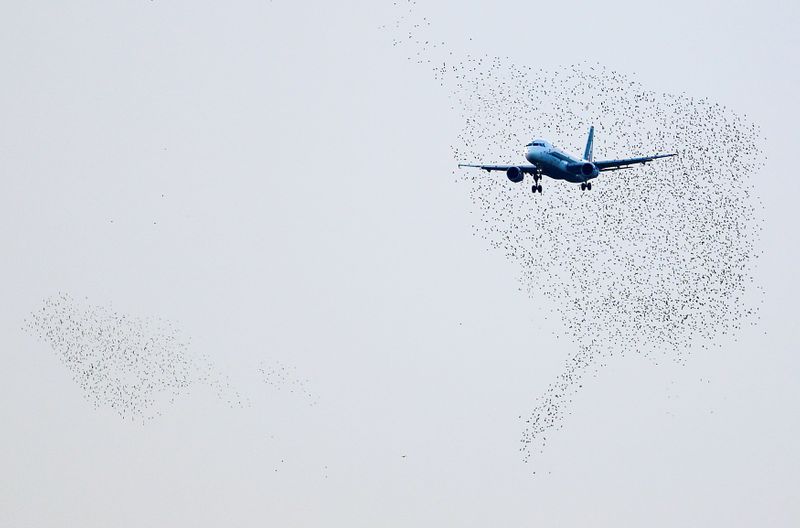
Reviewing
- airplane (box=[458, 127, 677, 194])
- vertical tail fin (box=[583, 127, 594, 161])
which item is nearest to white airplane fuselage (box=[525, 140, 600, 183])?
airplane (box=[458, 127, 677, 194])

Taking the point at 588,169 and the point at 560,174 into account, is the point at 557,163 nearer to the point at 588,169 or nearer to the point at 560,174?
the point at 560,174

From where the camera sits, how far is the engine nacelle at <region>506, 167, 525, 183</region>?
130m

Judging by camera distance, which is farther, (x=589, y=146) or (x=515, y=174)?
A: (x=589, y=146)

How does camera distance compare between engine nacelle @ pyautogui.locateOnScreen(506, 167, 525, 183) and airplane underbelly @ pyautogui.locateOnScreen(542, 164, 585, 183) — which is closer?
airplane underbelly @ pyautogui.locateOnScreen(542, 164, 585, 183)

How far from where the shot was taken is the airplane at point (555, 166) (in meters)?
129

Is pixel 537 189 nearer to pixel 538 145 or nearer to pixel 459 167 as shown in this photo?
pixel 538 145

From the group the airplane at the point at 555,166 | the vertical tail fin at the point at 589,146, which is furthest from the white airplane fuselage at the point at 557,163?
the vertical tail fin at the point at 589,146

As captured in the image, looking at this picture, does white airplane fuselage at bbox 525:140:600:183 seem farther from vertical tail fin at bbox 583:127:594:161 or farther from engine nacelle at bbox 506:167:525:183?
vertical tail fin at bbox 583:127:594:161

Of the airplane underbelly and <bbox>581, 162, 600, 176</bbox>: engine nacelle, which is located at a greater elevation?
<bbox>581, 162, 600, 176</bbox>: engine nacelle

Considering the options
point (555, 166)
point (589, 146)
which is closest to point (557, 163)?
point (555, 166)

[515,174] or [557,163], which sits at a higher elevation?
[557,163]

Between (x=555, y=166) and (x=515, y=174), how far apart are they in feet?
11.0

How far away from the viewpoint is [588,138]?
5782 inches

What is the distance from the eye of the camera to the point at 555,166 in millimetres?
128875
